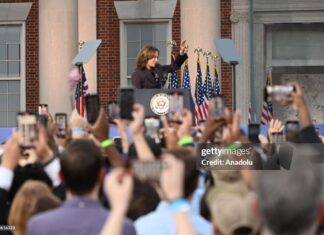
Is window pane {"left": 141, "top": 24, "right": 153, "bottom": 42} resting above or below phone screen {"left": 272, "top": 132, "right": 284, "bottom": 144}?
above

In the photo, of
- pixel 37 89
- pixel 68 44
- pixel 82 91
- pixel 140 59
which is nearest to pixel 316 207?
pixel 140 59

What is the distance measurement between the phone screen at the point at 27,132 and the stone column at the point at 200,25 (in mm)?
11341

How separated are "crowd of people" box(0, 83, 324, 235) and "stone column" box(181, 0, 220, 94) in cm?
1044

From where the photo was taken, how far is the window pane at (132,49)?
17.8 meters

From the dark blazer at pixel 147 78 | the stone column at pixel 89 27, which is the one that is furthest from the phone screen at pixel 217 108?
the stone column at pixel 89 27

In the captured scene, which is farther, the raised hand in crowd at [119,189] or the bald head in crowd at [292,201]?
the raised hand in crowd at [119,189]

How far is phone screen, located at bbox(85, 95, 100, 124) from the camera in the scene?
558cm

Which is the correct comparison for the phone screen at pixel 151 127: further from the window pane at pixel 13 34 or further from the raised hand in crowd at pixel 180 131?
the window pane at pixel 13 34

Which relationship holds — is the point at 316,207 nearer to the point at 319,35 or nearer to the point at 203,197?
the point at 203,197

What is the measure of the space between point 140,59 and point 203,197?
5937 millimetres

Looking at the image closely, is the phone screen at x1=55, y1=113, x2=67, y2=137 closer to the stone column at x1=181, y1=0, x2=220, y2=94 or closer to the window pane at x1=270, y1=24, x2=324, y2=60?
the stone column at x1=181, y1=0, x2=220, y2=94

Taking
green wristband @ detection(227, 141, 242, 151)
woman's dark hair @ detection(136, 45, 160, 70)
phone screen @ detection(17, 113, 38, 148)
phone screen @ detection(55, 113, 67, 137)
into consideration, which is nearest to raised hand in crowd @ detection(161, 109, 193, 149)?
green wristband @ detection(227, 141, 242, 151)

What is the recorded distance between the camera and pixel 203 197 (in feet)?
15.0

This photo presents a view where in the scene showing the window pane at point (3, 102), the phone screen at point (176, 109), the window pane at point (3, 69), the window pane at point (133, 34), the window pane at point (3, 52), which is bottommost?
the phone screen at point (176, 109)
